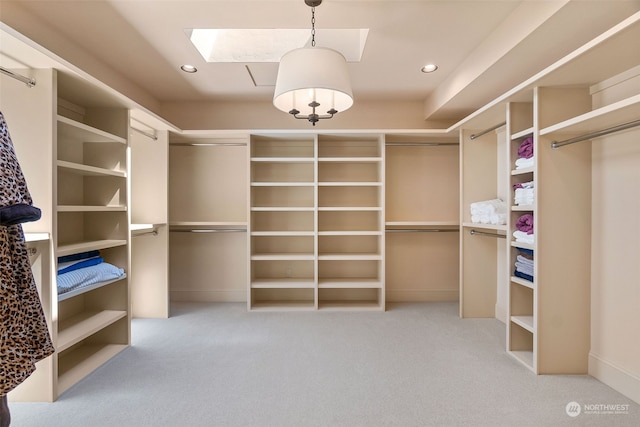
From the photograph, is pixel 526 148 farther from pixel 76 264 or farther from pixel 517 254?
pixel 76 264

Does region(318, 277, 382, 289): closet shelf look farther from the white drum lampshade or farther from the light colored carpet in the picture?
the white drum lampshade

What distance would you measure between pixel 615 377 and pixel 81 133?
4.03m

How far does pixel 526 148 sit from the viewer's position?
7.64 ft

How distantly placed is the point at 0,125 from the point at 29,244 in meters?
0.84

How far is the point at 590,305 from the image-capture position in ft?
6.97

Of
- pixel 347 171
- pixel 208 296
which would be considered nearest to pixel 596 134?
pixel 347 171

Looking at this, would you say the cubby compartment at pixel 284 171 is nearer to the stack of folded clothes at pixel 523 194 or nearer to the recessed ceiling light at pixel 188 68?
the recessed ceiling light at pixel 188 68

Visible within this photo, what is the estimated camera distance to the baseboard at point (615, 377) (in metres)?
1.85

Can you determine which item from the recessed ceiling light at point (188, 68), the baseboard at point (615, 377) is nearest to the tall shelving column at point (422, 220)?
the baseboard at point (615, 377)

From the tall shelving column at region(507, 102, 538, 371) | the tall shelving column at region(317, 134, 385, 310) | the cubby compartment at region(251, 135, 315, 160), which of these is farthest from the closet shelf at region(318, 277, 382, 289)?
the cubby compartment at region(251, 135, 315, 160)

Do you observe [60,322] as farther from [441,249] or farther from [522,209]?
[441,249]

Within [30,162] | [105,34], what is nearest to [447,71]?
[105,34]

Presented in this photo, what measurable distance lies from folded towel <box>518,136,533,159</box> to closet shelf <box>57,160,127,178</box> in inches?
126

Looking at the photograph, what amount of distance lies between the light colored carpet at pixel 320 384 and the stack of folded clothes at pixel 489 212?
3.48 feet
